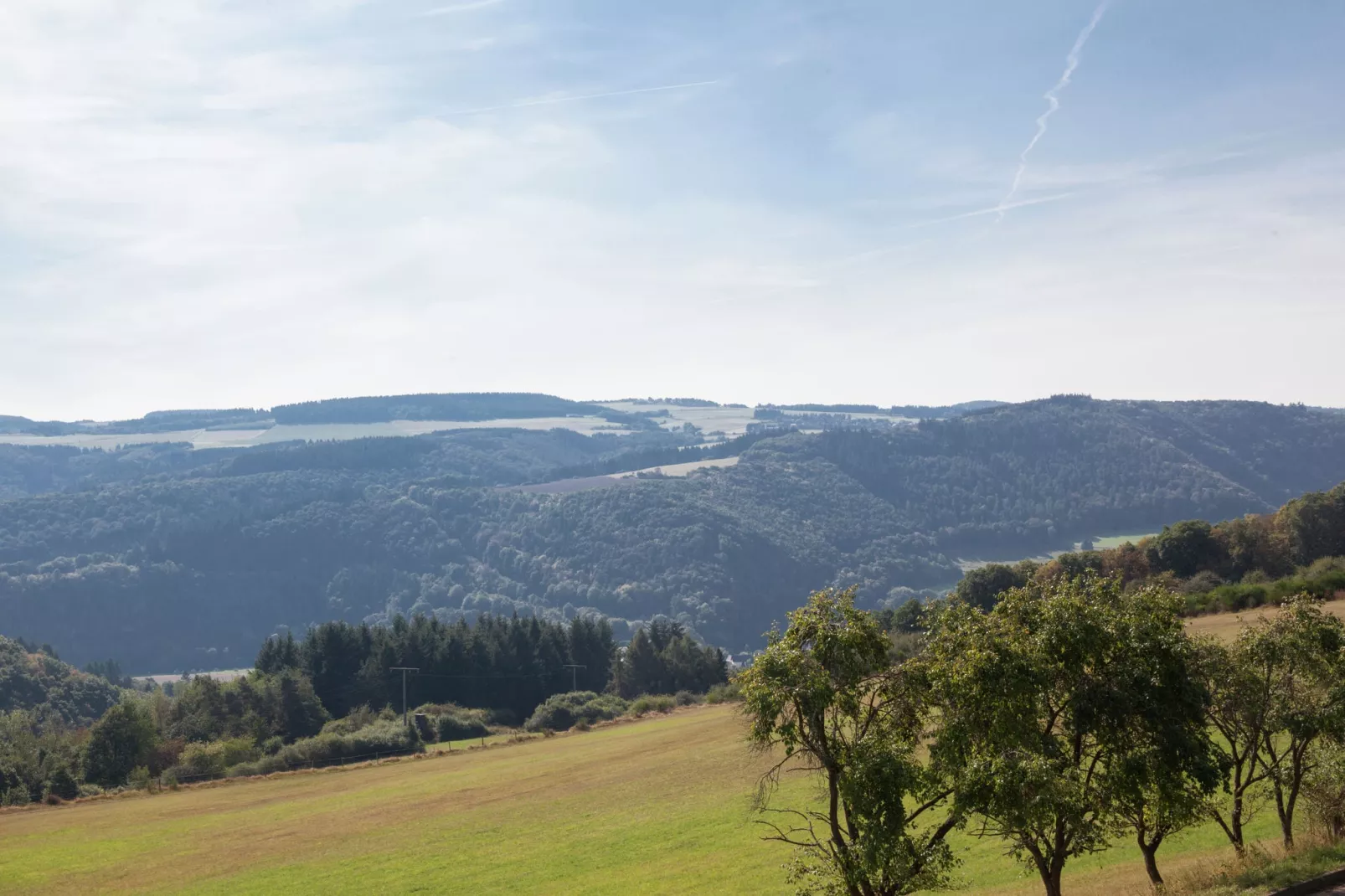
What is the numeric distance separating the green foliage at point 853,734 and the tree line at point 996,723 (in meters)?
0.03

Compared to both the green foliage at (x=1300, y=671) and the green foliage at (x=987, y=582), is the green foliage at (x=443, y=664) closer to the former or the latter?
the green foliage at (x=987, y=582)

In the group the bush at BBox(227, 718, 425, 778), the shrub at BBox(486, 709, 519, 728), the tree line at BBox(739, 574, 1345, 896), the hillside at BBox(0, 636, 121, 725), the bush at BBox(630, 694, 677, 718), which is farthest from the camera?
the hillside at BBox(0, 636, 121, 725)

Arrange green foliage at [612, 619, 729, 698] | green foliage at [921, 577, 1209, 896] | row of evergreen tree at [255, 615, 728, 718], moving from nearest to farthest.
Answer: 1. green foliage at [921, 577, 1209, 896]
2. row of evergreen tree at [255, 615, 728, 718]
3. green foliage at [612, 619, 729, 698]

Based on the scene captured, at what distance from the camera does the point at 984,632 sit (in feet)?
62.2

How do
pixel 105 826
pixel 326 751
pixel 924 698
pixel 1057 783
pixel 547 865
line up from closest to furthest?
pixel 1057 783
pixel 924 698
pixel 547 865
pixel 105 826
pixel 326 751

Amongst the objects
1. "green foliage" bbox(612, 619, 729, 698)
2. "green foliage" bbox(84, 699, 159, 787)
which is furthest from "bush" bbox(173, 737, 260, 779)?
"green foliage" bbox(612, 619, 729, 698)

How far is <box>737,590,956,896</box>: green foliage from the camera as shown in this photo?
17.8m

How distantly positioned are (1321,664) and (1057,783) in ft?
30.1

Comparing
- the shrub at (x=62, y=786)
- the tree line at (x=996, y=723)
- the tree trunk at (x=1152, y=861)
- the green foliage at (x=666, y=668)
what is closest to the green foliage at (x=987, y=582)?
the green foliage at (x=666, y=668)

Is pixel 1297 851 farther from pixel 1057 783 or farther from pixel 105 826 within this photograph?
pixel 105 826

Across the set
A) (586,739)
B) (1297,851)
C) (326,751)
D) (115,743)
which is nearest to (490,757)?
(586,739)

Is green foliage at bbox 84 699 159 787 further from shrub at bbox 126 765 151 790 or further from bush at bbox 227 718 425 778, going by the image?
bush at bbox 227 718 425 778

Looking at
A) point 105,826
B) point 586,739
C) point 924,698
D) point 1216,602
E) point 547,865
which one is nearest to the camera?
point 924,698

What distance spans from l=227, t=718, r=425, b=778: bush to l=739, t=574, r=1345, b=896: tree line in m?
78.2
